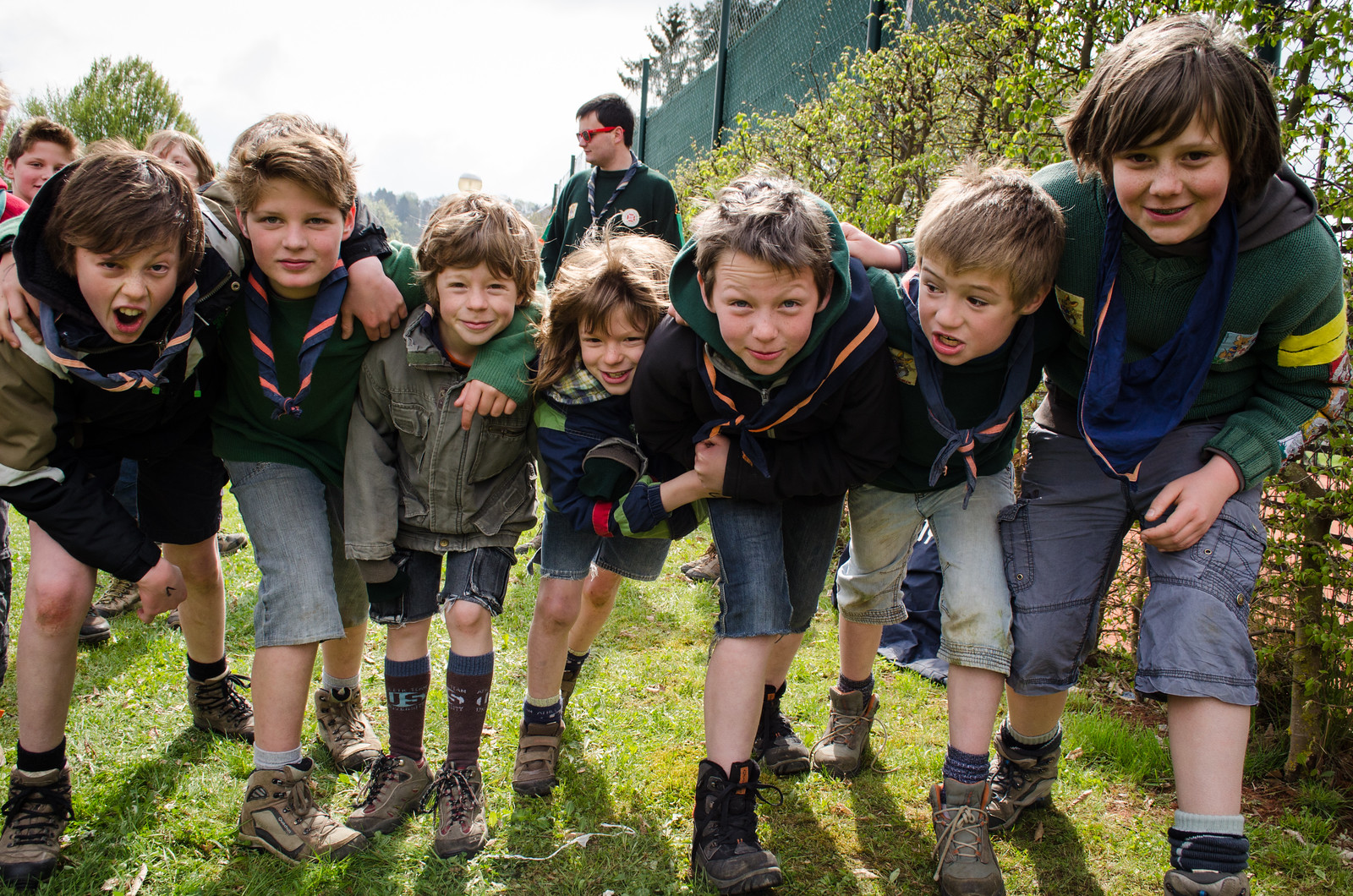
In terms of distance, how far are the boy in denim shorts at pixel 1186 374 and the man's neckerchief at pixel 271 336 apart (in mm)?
1957

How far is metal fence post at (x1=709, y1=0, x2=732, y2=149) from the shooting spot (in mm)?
9625

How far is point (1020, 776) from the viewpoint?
2.56 meters

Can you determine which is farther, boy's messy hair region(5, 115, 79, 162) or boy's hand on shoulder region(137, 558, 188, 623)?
boy's messy hair region(5, 115, 79, 162)

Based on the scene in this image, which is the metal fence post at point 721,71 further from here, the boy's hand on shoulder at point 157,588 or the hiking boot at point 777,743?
the boy's hand on shoulder at point 157,588

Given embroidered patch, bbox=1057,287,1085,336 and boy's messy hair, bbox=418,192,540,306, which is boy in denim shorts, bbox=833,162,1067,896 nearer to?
embroidered patch, bbox=1057,287,1085,336

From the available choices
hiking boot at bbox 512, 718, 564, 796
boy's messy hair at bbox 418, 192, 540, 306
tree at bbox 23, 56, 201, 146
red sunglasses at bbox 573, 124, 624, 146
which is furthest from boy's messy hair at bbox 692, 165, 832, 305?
tree at bbox 23, 56, 201, 146

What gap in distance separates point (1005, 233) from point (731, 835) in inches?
64.2

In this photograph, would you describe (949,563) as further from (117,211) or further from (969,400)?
(117,211)

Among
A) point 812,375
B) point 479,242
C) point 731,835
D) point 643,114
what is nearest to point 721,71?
point 643,114

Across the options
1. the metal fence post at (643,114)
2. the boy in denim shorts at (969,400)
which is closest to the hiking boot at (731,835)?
the boy in denim shorts at (969,400)

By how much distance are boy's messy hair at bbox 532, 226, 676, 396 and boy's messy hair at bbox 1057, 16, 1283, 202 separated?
1.20 metres

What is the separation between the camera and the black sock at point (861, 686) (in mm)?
2869

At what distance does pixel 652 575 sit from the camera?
111 inches

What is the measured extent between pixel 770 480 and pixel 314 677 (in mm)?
2176
